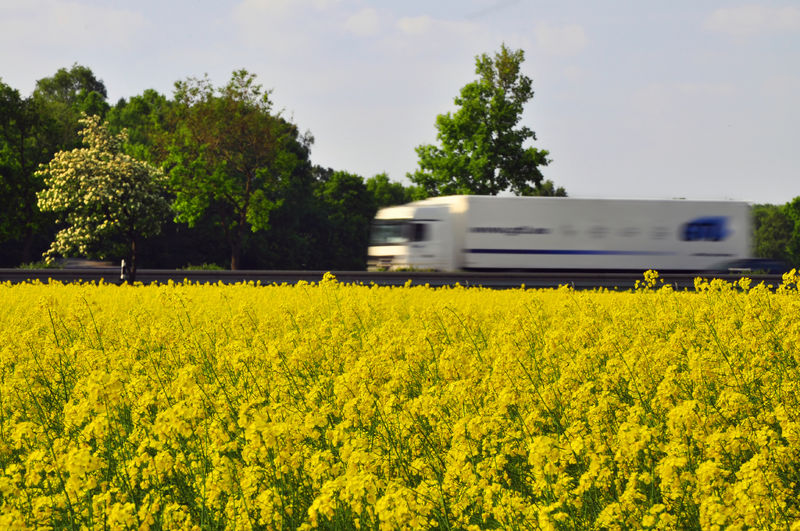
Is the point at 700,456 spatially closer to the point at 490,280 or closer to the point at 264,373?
the point at 264,373

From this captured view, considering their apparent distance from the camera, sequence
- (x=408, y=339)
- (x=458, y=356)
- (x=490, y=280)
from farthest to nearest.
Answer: (x=490, y=280) < (x=408, y=339) < (x=458, y=356)

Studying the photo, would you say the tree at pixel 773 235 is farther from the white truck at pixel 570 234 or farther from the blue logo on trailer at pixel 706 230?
the white truck at pixel 570 234

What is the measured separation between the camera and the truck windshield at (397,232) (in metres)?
28.2

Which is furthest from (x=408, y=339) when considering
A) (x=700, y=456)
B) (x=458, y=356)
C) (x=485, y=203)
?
(x=485, y=203)

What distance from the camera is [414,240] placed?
28.3m

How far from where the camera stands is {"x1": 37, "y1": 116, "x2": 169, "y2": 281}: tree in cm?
Result: 2833

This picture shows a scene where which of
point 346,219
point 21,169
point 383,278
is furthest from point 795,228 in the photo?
point 21,169

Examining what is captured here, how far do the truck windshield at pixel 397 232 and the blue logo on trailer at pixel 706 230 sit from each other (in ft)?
31.9

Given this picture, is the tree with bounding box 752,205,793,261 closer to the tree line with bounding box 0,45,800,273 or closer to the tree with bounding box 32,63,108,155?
the tree line with bounding box 0,45,800,273

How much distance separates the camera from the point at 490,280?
2305 cm

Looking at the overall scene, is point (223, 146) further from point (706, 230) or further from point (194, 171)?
point (706, 230)

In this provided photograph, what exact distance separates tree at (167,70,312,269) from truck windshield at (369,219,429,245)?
453 inches

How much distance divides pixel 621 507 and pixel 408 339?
2.99 metres

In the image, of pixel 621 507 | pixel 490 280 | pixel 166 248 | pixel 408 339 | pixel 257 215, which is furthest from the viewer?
pixel 166 248
